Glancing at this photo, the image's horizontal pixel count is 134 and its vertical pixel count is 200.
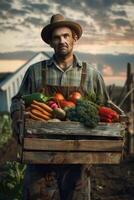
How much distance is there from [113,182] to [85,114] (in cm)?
456

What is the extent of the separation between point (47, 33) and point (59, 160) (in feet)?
4.29

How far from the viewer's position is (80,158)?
3.42 m

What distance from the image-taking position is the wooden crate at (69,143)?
337 cm

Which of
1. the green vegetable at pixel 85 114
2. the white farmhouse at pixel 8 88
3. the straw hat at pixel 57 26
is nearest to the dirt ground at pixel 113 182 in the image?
the straw hat at pixel 57 26

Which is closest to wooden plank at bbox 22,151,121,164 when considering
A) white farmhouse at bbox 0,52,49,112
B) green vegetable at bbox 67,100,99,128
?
green vegetable at bbox 67,100,99,128

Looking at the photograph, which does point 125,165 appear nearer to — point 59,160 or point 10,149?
point 10,149

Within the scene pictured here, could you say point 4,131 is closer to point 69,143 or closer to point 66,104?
point 66,104

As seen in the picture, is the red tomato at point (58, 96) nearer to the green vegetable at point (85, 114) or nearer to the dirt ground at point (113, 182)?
the green vegetable at point (85, 114)

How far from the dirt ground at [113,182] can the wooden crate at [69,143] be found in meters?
3.30

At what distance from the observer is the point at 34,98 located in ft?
12.0

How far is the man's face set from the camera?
3.84m

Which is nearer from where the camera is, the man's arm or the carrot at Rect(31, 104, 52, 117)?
the carrot at Rect(31, 104, 52, 117)

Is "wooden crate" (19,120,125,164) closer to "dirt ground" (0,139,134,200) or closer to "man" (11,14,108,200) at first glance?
"man" (11,14,108,200)

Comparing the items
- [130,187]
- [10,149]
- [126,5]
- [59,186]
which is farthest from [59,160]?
[126,5]
